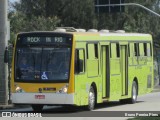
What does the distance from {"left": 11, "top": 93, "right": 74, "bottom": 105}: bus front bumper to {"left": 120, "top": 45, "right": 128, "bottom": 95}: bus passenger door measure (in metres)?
5.20

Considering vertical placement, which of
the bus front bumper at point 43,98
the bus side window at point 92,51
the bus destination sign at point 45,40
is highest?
the bus destination sign at point 45,40

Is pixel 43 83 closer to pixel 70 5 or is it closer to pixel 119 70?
pixel 119 70

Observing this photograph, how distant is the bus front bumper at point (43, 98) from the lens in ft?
70.3

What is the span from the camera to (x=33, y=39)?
22.2 meters

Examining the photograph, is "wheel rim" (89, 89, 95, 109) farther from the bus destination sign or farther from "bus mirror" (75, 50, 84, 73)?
the bus destination sign

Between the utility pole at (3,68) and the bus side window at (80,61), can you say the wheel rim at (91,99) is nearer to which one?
the bus side window at (80,61)

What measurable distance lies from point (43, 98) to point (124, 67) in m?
5.66

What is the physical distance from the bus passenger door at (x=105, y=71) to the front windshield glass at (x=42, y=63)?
294cm

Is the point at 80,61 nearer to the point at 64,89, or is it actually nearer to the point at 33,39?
the point at 64,89

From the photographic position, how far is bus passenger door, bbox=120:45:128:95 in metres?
26.2

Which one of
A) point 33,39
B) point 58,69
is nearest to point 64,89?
point 58,69

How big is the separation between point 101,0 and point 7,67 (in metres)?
28.8

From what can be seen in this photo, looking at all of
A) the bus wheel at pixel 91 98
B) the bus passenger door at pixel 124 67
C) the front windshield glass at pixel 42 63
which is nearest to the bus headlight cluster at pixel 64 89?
the front windshield glass at pixel 42 63

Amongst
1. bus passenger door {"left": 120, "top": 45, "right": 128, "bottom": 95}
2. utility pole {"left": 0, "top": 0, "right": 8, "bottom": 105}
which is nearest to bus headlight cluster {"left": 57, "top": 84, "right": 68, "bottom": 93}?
utility pole {"left": 0, "top": 0, "right": 8, "bottom": 105}
